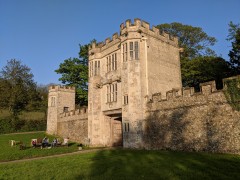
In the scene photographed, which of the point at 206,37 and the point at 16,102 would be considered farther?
the point at 16,102

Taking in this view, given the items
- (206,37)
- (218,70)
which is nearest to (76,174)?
(218,70)

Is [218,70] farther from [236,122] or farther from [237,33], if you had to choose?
[236,122]

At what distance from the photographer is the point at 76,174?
9.49 m

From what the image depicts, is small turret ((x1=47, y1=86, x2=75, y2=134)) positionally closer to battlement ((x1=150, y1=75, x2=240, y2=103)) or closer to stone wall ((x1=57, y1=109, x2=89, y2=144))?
stone wall ((x1=57, y1=109, x2=89, y2=144))

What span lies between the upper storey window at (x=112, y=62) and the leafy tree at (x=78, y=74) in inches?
601

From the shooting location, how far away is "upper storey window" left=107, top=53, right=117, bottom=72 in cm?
2283

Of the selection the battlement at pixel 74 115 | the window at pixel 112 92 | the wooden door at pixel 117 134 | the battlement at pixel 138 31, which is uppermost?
the battlement at pixel 138 31

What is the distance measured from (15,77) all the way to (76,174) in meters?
37.3

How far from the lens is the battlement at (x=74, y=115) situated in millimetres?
27633

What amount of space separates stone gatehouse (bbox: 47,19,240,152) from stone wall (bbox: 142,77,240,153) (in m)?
0.06

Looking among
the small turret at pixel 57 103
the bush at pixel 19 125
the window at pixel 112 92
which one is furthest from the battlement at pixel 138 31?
the bush at pixel 19 125

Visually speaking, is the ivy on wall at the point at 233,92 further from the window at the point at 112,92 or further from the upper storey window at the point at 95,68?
the upper storey window at the point at 95,68

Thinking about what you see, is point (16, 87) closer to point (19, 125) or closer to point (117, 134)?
point (19, 125)

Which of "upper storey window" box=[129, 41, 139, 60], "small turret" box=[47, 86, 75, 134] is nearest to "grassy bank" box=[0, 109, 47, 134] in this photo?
"small turret" box=[47, 86, 75, 134]
